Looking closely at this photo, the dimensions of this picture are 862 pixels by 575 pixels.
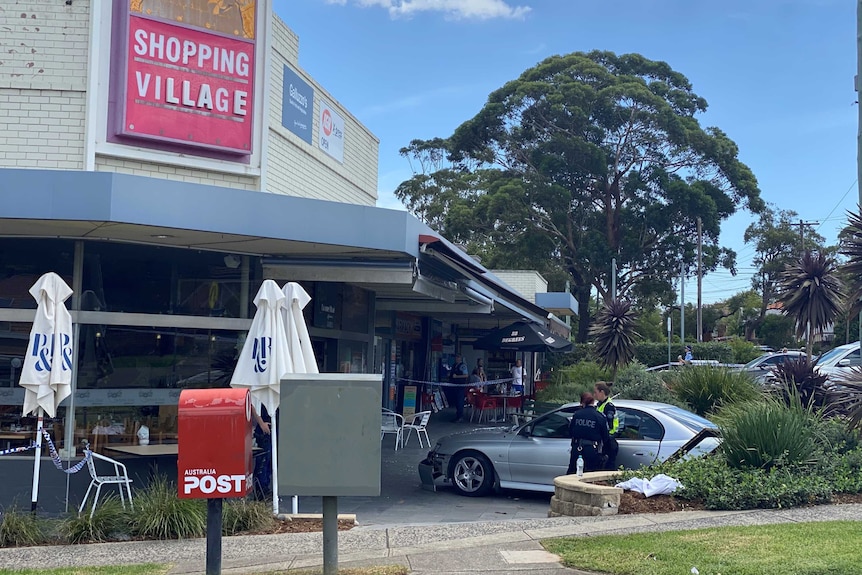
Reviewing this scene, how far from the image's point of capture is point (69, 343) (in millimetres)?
9797

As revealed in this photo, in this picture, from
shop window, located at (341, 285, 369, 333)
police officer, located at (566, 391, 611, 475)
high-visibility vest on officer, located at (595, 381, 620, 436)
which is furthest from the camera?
shop window, located at (341, 285, 369, 333)

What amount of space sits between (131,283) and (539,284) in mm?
26252

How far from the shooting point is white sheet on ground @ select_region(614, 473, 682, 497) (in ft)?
31.2

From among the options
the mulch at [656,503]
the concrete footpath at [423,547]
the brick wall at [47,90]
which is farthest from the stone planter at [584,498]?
the brick wall at [47,90]

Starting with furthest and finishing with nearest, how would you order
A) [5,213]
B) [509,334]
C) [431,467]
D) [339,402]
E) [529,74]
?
1. [529,74]
2. [509,334]
3. [431,467]
4. [5,213]
5. [339,402]

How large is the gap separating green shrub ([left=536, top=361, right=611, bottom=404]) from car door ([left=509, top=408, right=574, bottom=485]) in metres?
8.90

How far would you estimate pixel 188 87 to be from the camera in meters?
11.3

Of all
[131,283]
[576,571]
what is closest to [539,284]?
[131,283]

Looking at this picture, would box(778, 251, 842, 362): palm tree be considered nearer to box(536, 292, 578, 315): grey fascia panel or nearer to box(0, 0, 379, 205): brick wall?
box(536, 292, 578, 315): grey fascia panel

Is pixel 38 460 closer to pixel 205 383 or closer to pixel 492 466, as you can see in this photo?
pixel 205 383

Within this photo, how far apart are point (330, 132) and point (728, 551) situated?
10507 mm

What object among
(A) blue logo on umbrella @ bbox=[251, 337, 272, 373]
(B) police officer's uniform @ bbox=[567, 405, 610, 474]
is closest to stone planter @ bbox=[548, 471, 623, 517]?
(B) police officer's uniform @ bbox=[567, 405, 610, 474]

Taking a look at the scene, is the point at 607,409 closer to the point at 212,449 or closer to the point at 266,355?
the point at 266,355

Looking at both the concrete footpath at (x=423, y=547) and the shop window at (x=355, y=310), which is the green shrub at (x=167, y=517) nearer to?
the concrete footpath at (x=423, y=547)
